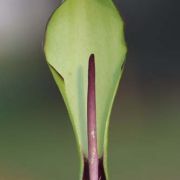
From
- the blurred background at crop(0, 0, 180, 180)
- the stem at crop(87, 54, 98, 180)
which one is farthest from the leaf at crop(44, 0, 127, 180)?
the blurred background at crop(0, 0, 180, 180)

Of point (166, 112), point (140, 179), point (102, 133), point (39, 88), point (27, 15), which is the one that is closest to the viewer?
point (102, 133)

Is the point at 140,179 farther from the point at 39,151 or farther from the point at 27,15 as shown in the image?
the point at 27,15

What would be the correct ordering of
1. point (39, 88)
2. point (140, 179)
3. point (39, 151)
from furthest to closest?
point (39, 88) → point (39, 151) → point (140, 179)

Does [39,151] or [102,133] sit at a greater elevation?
[102,133]

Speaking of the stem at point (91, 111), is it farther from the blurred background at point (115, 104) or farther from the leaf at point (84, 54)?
the blurred background at point (115, 104)

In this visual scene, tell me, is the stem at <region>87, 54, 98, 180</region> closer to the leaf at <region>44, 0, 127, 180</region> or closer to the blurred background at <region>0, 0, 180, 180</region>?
the leaf at <region>44, 0, 127, 180</region>

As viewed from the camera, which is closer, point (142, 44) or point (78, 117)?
point (78, 117)

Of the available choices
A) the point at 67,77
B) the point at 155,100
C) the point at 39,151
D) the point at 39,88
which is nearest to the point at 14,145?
the point at 39,151
